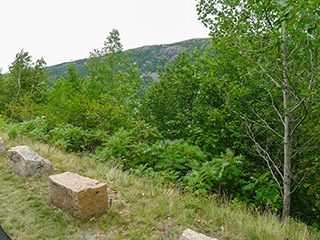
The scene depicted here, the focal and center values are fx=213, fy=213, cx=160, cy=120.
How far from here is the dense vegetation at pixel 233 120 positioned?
4590mm

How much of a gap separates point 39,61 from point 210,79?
33241 mm

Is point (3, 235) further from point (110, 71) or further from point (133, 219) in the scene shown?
point (110, 71)

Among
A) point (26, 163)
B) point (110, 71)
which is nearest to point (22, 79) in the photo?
point (110, 71)

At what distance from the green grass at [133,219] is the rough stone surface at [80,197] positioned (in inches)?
4.2

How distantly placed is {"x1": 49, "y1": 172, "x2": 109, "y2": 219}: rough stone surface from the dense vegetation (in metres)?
1.77

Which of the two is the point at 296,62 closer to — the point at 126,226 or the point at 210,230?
the point at 210,230

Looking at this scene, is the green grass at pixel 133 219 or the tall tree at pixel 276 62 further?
the tall tree at pixel 276 62

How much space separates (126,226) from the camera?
3.04 m

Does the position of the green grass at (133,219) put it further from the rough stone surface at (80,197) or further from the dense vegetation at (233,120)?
the dense vegetation at (233,120)

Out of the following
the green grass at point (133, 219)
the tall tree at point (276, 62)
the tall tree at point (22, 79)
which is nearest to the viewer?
the green grass at point (133, 219)

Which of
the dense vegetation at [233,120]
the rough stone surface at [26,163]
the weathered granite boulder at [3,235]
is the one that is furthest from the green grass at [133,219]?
the dense vegetation at [233,120]

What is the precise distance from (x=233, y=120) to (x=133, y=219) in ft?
16.5

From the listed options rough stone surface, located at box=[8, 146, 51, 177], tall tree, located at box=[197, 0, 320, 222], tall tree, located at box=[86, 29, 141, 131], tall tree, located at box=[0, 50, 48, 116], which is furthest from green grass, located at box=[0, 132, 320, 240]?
tall tree, located at box=[0, 50, 48, 116]

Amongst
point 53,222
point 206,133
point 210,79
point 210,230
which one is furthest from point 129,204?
point 206,133
